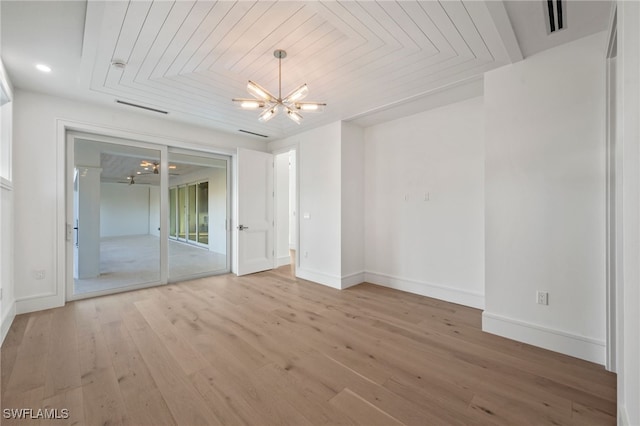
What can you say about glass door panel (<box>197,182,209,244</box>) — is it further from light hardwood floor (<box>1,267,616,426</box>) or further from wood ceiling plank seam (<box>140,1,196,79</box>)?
wood ceiling plank seam (<box>140,1,196,79</box>)

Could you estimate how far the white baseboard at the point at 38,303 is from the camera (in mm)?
3038

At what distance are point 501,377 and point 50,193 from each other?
Answer: 17.3ft

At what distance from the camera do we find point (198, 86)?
3.07 m

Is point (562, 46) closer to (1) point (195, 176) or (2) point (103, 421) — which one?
(2) point (103, 421)

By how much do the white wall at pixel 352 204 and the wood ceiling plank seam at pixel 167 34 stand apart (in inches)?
102

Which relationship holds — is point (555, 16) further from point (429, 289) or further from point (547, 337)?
point (429, 289)

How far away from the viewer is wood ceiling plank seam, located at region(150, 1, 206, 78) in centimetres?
185

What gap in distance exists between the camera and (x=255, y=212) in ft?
16.7

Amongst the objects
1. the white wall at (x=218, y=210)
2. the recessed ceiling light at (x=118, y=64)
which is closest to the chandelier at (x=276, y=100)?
the recessed ceiling light at (x=118, y=64)

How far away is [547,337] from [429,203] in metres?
1.95

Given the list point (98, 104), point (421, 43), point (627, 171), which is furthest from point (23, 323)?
point (627, 171)

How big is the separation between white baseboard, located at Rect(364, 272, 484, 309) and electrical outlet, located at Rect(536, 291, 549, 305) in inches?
35.0

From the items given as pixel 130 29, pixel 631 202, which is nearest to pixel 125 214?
pixel 130 29

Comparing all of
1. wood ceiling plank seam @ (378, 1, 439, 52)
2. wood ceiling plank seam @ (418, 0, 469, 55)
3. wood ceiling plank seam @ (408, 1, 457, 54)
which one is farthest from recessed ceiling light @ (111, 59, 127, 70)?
wood ceiling plank seam @ (418, 0, 469, 55)
